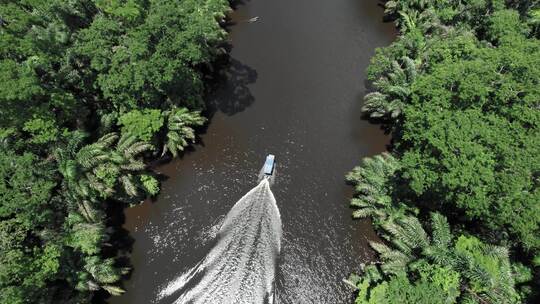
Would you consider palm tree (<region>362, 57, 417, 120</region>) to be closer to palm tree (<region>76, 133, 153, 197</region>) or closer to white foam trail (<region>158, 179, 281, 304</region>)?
white foam trail (<region>158, 179, 281, 304</region>)

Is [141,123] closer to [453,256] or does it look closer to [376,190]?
[376,190]

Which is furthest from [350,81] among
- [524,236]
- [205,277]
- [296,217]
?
[205,277]

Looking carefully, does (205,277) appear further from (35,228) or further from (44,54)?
(44,54)

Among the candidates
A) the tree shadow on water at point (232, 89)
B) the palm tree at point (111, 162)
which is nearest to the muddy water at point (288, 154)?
the tree shadow on water at point (232, 89)

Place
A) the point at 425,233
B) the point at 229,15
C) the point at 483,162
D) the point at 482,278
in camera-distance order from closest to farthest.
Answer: the point at 482,278, the point at 483,162, the point at 425,233, the point at 229,15

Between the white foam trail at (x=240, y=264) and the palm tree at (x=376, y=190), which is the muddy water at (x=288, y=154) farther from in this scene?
the palm tree at (x=376, y=190)

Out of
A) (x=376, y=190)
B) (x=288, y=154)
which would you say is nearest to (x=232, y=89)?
(x=288, y=154)

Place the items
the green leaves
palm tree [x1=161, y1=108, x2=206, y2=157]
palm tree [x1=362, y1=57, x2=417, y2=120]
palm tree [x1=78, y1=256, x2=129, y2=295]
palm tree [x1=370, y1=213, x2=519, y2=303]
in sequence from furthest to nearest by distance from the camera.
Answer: palm tree [x1=362, y1=57, x2=417, y2=120]
palm tree [x1=161, y1=108, x2=206, y2=157]
the green leaves
palm tree [x1=78, y1=256, x2=129, y2=295]
palm tree [x1=370, y1=213, x2=519, y2=303]

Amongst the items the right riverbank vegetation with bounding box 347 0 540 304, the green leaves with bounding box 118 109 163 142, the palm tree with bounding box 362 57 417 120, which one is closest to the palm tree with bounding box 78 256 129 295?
the green leaves with bounding box 118 109 163 142
